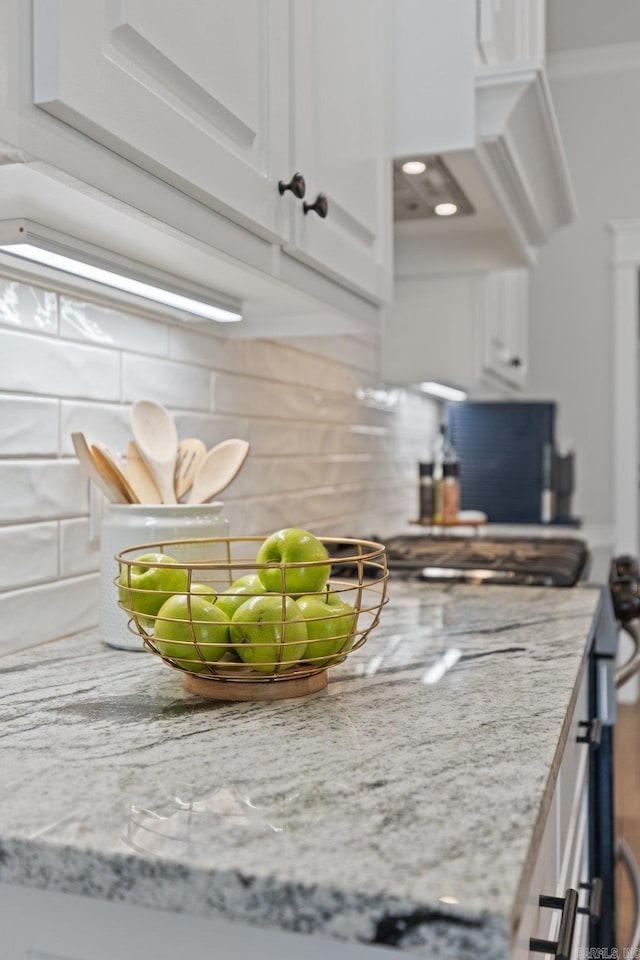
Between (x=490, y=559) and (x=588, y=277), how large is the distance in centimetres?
264

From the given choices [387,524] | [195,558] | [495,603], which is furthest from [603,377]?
[195,558]

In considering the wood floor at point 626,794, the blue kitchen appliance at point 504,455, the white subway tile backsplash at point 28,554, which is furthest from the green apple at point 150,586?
the blue kitchen appliance at point 504,455

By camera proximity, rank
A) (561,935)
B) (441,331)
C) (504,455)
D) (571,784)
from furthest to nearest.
A: (504,455), (441,331), (571,784), (561,935)

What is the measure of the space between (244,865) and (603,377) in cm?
394

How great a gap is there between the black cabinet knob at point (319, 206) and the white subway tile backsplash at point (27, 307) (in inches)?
13.8

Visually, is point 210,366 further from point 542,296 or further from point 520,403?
point 542,296

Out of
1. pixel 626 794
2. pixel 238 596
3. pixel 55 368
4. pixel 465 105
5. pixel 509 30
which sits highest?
pixel 509 30

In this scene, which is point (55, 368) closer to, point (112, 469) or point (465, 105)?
point (112, 469)

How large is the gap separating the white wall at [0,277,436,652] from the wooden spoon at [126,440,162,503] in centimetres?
7

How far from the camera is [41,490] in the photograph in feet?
3.80

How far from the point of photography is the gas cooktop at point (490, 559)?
1.72m

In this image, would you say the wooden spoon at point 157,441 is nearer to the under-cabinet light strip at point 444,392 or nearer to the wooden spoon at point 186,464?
the wooden spoon at point 186,464

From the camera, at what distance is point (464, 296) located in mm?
2523

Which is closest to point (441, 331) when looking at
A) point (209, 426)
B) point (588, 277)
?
point (209, 426)
